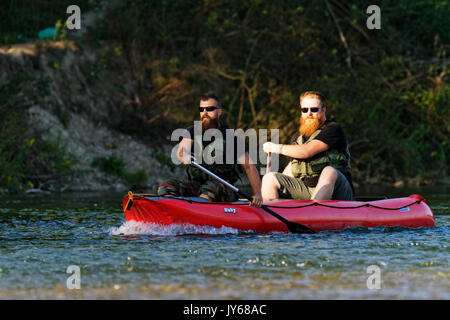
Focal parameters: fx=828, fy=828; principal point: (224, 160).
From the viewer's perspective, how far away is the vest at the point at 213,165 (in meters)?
8.09

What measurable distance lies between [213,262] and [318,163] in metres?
2.57

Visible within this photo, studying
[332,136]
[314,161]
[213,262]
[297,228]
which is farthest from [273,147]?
[213,262]

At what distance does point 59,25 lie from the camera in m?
17.8

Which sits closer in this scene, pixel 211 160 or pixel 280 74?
pixel 211 160

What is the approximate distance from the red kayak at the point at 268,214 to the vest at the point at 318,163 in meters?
0.39

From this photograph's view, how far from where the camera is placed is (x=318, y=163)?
27.9 feet

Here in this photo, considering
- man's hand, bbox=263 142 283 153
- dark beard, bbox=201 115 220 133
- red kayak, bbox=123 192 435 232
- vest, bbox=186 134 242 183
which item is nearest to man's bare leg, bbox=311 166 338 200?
red kayak, bbox=123 192 435 232

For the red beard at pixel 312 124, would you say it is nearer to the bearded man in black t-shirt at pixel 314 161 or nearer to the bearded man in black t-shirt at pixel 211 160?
the bearded man in black t-shirt at pixel 314 161

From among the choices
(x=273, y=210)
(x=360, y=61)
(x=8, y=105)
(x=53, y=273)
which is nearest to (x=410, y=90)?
(x=360, y=61)

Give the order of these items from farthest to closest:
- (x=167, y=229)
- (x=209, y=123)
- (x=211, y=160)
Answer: (x=211, y=160), (x=209, y=123), (x=167, y=229)

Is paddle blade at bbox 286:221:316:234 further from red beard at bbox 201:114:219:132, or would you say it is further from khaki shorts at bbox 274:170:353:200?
red beard at bbox 201:114:219:132

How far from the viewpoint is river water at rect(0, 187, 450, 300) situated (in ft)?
17.1

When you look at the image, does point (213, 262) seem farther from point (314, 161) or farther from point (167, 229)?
point (314, 161)

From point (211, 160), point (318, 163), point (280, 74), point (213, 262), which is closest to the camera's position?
point (213, 262)
